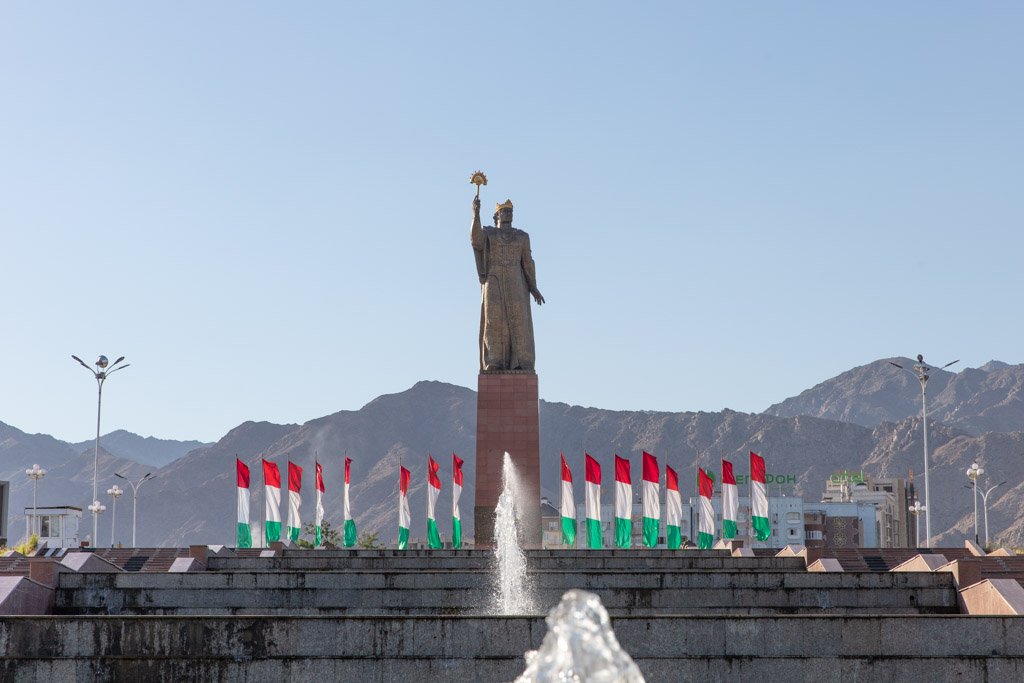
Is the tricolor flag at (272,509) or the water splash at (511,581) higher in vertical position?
the tricolor flag at (272,509)

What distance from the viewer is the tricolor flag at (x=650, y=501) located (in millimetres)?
32781

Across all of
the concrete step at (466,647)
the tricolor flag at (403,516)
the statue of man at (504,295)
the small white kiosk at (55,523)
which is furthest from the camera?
the small white kiosk at (55,523)

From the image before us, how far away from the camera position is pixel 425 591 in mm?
17516

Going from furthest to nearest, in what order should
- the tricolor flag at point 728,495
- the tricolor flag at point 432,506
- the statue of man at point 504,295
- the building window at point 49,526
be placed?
the building window at point 49,526, the tricolor flag at point 432,506, the tricolor flag at point 728,495, the statue of man at point 504,295

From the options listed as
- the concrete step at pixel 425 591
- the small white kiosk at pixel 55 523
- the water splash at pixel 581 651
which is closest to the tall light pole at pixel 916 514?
the concrete step at pixel 425 591

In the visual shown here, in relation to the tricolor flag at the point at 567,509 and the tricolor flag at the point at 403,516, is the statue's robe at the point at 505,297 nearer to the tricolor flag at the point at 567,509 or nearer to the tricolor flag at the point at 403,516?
the tricolor flag at the point at 567,509

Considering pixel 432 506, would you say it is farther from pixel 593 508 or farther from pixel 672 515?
pixel 672 515

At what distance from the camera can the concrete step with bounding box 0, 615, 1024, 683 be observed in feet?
40.8

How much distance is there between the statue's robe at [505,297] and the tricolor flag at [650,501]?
150 inches

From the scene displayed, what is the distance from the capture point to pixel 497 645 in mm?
12828

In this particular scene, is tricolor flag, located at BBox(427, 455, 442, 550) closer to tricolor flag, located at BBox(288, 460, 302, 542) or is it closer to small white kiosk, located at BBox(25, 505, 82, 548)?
tricolor flag, located at BBox(288, 460, 302, 542)

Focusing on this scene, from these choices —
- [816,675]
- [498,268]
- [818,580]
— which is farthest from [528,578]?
[498,268]

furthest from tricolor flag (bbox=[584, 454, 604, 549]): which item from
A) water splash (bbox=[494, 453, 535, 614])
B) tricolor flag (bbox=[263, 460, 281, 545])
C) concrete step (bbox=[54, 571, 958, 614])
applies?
concrete step (bbox=[54, 571, 958, 614])

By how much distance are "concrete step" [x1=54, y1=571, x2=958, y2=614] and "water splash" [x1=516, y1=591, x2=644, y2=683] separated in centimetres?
1269
